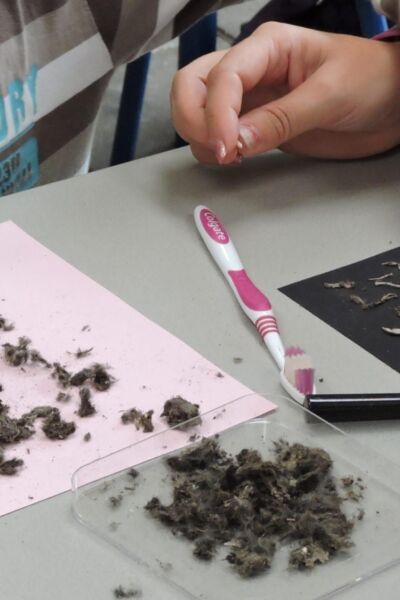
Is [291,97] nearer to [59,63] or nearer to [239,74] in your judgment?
[239,74]

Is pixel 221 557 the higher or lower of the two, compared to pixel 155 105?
higher

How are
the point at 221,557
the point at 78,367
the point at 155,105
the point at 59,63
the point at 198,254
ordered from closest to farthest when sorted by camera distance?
the point at 221,557 < the point at 78,367 < the point at 198,254 < the point at 59,63 < the point at 155,105

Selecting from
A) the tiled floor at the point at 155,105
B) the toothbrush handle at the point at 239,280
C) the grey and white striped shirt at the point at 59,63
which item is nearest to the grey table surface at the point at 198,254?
the toothbrush handle at the point at 239,280

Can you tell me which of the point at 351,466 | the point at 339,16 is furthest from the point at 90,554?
the point at 339,16

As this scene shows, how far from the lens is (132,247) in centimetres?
73

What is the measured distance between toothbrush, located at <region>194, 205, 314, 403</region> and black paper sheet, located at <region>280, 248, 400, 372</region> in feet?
0.11

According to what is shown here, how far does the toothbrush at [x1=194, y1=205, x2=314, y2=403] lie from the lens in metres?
0.58

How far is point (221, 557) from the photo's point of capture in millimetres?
456

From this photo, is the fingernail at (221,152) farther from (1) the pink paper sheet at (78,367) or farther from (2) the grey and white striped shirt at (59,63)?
(2) the grey and white striped shirt at (59,63)

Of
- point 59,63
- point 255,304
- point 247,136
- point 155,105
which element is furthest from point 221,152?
point 155,105

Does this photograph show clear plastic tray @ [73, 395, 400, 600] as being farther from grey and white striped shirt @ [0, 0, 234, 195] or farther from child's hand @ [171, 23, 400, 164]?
grey and white striped shirt @ [0, 0, 234, 195]

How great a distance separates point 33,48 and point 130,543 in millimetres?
682

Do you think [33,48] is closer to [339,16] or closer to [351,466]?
[339,16]

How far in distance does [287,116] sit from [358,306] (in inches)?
7.9
